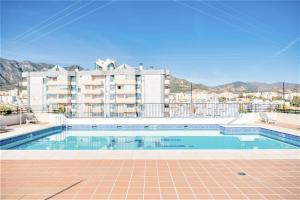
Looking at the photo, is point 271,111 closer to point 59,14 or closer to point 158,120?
point 158,120

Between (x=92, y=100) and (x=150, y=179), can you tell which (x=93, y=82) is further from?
(x=150, y=179)

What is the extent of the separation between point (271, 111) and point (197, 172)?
1012cm

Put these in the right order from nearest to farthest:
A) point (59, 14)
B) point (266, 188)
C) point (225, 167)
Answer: point (266, 188) → point (225, 167) → point (59, 14)

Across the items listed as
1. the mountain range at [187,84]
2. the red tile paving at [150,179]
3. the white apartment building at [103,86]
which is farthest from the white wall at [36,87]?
the red tile paving at [150,179]

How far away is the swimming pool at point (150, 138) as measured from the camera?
7.39m

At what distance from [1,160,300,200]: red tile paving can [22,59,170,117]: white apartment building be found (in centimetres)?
3171

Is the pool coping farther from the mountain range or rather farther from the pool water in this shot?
the mountain range

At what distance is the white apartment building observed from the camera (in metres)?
37.8

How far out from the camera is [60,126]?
33.5ft

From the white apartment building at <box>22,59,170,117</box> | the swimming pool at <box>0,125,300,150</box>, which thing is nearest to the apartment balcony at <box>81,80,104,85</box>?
the white apartment building at <box>22,59,170,117</box>

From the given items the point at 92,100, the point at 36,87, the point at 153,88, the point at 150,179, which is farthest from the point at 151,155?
the point at 36,87

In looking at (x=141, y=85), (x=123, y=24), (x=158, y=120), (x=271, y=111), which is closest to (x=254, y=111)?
(x=271, y=111)

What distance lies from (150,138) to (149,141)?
0.52 meters

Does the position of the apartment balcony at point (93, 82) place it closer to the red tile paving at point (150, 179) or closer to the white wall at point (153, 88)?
the white wall at point (153, 88)
